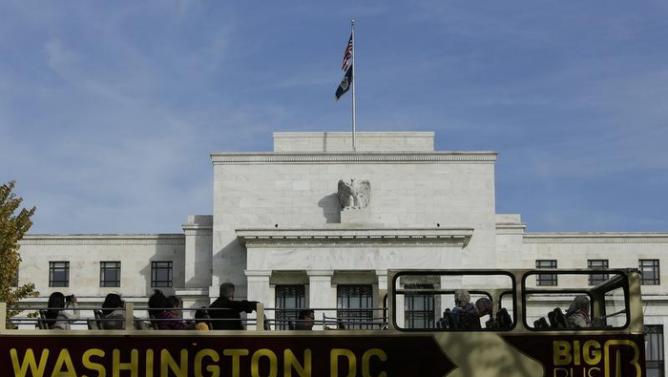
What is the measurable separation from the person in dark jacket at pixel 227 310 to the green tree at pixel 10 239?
2717 centimetres

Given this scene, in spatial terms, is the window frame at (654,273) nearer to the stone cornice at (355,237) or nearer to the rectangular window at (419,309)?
the stone cornice at (355,237)

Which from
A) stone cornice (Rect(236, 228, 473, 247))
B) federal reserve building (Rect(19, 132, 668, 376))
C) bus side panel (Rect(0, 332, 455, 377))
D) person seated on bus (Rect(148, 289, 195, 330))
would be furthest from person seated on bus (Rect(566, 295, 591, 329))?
stone cornice (Rect(236, 228, 473, 247))

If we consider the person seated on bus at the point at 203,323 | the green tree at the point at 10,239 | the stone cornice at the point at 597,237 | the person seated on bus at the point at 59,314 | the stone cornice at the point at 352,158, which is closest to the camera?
the person seated on bus at the point at 203,323

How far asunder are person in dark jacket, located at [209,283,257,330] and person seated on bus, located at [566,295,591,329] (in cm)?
370

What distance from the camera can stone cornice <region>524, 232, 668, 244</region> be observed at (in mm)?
66938

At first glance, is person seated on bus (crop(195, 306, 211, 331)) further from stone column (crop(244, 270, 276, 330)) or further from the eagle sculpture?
the eagle sculpture

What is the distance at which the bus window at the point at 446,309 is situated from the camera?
1402 centimetres

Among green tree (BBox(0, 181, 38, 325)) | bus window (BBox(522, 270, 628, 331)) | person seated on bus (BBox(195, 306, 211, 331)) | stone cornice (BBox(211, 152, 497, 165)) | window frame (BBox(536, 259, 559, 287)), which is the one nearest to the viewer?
bus window (BBox(522, 270, 628, 331))

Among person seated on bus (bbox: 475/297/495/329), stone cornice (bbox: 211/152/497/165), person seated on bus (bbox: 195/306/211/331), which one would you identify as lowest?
person seated on bus (bbox: 195/306/211/331)

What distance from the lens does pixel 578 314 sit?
14445 millimetres

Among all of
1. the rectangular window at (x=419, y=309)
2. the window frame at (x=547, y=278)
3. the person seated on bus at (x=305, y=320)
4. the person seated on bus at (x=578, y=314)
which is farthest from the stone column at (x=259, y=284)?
the person seated on bus at (x=578, y=314)

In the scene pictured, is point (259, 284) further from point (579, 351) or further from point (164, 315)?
point (579, 351)

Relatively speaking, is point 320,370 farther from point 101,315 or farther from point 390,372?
point 101,315

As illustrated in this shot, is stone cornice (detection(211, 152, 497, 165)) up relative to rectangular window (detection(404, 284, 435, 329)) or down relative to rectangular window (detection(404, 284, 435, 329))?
up
